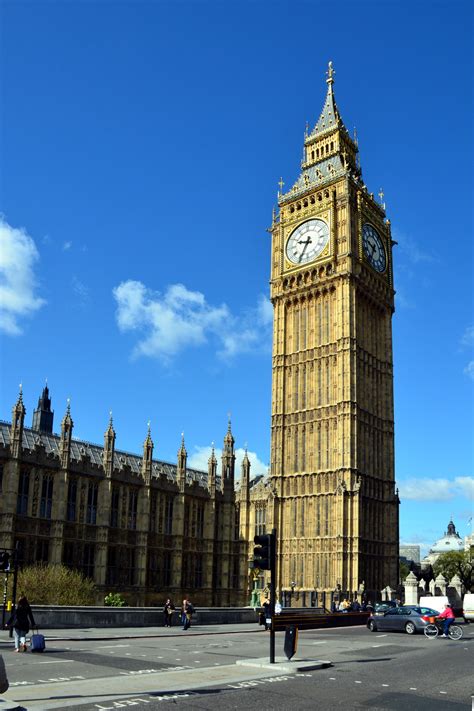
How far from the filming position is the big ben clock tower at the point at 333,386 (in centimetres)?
6194

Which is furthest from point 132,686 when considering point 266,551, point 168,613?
point 168,613

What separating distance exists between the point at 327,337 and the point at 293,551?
19433 mm

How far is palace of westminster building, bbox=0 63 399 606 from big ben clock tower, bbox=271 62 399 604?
0.43ft

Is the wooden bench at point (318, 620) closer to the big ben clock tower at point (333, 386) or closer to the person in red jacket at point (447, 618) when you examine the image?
the person in red jacket at point (447, 618)

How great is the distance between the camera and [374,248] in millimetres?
72625

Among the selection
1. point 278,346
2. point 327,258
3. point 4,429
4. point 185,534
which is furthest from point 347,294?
point 4,429

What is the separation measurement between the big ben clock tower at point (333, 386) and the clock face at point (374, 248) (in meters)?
0.18

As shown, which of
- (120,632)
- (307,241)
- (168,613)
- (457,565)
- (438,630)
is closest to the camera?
(120,632)

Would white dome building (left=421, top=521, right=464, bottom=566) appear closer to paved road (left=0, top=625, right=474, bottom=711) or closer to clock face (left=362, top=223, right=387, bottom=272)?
clock face (left=362, top=223, right=387, bottom=272)

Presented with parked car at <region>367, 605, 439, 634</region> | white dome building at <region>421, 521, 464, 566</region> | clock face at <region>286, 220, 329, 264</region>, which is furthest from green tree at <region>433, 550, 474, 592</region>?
parked car at <region>367, 605, 439, 634</region>

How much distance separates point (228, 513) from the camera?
229 ft

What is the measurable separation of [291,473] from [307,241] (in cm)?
2249

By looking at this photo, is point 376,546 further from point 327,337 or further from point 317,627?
point 317,627

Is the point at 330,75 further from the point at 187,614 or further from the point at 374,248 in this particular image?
the point at 187,614
